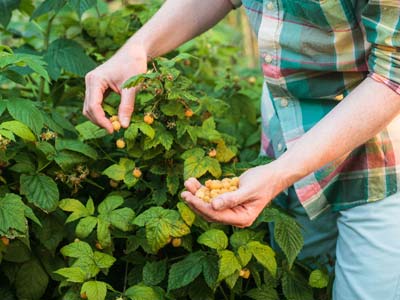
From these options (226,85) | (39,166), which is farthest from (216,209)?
(226,85)

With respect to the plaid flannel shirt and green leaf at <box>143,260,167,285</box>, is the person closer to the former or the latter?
the plaid flannel shirt

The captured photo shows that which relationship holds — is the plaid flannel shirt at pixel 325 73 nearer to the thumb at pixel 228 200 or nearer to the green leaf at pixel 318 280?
the green leaf at pixel 318 280

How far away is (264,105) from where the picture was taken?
7.52 feet

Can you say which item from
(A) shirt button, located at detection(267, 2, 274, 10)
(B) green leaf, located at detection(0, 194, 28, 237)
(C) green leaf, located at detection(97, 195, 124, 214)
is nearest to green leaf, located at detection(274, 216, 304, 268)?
(C) green leaf, located at detection(97, 195, 124, 214)

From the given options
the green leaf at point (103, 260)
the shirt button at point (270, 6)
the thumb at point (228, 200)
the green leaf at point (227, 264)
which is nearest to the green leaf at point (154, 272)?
the green leaf at point (103, 260)

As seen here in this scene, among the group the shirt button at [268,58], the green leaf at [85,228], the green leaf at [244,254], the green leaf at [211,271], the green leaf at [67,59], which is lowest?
the green leaf at [211,271]

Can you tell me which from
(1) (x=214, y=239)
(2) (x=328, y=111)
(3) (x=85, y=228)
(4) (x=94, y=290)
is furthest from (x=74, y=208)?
(2) (x=328, y=111)

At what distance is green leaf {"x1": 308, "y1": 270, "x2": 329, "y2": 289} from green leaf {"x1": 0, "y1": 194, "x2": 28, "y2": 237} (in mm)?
824

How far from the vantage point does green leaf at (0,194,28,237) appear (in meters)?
1.83

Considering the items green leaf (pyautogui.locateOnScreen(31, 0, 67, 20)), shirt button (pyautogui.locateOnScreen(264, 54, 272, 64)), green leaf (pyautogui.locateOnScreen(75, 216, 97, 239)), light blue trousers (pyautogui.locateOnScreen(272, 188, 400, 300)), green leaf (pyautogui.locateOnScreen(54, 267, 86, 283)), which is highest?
green leaf (pyautogui.locateOnScreen(31, 0, 67, 20))

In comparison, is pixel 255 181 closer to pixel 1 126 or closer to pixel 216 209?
pixel 216 209

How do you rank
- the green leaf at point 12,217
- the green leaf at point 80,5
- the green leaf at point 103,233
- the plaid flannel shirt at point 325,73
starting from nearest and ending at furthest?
the plaid flannel shirt at point 325,73 < the green leaf at point 12,217 < the green leaf at point 103,233 < the green leaf at point 80,5

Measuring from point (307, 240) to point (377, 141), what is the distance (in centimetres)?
56

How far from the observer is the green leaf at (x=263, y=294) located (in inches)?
79.4
